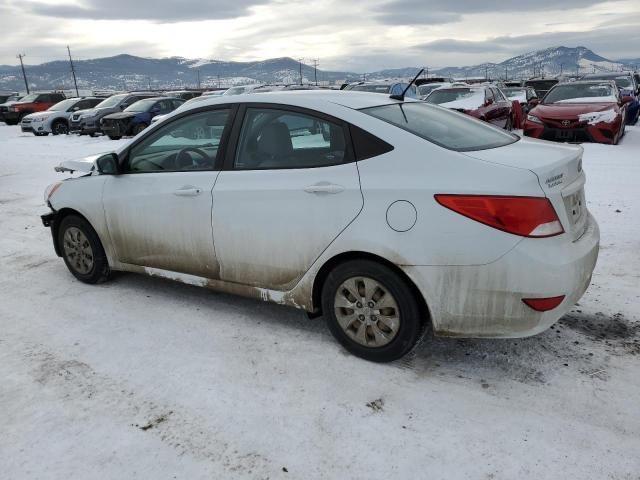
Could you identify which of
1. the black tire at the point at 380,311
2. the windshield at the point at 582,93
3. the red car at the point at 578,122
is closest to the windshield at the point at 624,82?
the windshield at the point at 582,93

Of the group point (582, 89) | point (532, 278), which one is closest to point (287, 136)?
point (532, 278)

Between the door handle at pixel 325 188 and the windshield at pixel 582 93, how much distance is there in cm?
1143

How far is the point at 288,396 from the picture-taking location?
9.86ft

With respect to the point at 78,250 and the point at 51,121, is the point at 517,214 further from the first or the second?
the point at 51,121

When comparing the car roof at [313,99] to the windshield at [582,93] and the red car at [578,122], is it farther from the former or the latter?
the windshield at [582,93]

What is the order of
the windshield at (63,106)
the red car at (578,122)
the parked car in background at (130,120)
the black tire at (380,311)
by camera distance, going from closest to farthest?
the black tire at (380,311) → the red car at (578,122) → the parked car in background at (130,120) → the windshield at (63,106)

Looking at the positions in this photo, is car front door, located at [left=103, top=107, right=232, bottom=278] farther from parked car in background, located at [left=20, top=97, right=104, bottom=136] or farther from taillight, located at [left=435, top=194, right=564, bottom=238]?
parked car in background, located at [left=20, top=97, right=104, bottom=136]

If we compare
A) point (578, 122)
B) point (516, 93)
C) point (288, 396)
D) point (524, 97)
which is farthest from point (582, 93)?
point (288, 396)

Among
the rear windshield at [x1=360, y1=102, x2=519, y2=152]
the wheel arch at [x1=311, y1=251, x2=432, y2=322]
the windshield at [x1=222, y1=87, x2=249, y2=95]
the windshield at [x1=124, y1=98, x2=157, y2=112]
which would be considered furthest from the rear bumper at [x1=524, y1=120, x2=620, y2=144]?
the windshield at [x1=124, y1=98, x2=157, y2=112]

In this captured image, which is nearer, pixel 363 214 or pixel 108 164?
pixel 363 214

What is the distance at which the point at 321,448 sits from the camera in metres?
2.57

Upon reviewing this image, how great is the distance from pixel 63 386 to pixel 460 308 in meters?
2.33

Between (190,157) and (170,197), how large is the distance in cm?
34

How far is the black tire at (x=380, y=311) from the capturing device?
10.0 ft
